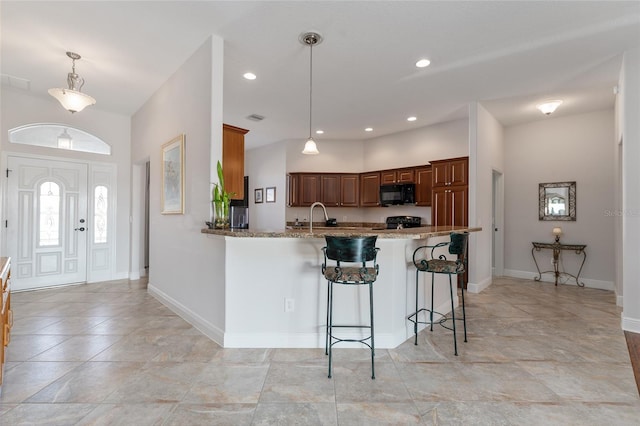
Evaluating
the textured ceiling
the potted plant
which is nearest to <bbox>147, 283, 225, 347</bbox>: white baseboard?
the potted plant

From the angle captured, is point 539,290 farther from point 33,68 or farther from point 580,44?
point 33,68

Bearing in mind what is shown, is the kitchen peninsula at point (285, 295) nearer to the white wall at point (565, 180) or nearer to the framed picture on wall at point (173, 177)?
the framed picture on wall at point (173, 177)

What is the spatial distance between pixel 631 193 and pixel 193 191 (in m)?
4.59

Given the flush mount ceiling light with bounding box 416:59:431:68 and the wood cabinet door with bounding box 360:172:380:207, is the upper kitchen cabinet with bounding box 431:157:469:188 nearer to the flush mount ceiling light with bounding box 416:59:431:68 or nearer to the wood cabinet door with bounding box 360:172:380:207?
the wood cabinet door with bounding box 360:172:380:207

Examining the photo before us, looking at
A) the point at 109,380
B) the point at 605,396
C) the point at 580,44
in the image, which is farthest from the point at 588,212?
the point at 109,380

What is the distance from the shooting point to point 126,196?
17.7 feet

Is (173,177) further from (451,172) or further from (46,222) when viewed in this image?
(451,172)

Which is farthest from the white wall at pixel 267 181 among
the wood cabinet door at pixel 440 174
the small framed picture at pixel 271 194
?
the wood cabinet door at pixel 440 174

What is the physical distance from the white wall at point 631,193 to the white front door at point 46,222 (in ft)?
24.1

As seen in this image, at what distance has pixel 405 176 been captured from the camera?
6.14 meters

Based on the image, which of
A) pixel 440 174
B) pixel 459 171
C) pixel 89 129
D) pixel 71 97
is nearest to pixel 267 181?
pixel 89 129

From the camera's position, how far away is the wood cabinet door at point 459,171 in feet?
16.0

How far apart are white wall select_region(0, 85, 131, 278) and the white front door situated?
0.61 feet

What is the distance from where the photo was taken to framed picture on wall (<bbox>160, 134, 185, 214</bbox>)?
3.46 metres
